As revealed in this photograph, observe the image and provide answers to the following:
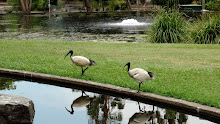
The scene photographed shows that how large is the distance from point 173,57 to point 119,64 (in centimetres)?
244

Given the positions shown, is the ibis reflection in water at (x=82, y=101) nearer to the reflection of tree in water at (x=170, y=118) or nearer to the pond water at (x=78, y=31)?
the reflection of tree in water at (x=170, y=118)

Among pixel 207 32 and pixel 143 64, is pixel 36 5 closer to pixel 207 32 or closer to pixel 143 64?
pixel 207 32

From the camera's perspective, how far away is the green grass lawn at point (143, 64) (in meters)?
8.66

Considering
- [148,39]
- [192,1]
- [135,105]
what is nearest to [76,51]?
[148,39]

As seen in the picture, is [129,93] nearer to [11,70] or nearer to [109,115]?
[109,115]

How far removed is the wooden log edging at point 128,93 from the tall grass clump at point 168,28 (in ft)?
29.7

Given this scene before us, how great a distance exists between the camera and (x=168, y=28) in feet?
58.6

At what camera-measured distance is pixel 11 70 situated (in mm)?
10680

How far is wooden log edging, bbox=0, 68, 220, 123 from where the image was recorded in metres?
7.35

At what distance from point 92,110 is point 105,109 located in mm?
278

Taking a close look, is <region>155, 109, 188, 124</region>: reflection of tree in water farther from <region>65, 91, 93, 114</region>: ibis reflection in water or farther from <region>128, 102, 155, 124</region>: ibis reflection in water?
<region>65, 91, 93, 114</region>: ibis reflection in water

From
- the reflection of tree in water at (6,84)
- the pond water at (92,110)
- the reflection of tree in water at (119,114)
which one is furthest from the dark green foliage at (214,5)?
the reflection of tree in water at (119,114)

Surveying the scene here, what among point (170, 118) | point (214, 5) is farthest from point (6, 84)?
point (214, 5)

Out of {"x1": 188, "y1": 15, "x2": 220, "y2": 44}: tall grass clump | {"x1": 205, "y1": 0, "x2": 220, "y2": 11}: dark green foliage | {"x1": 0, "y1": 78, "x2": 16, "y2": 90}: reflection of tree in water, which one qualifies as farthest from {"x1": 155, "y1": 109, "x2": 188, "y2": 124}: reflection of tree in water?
{"x1": 205, "y1": 0, "x2": 220, "y2": 11}: dark green foliage
